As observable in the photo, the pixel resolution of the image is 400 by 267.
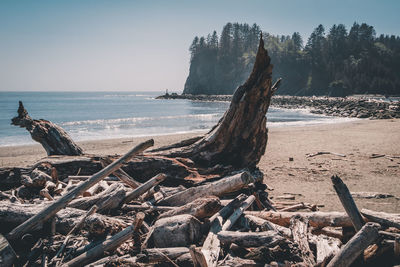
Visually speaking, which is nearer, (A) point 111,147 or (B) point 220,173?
(B) point 220,173

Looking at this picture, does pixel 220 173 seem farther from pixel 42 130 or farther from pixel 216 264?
pixel 42 130

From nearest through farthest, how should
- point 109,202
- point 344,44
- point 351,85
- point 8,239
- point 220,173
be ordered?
point 8,239
point 109,202
point 220,173
point 351,85
point 344,44

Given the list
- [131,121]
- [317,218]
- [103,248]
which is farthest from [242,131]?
[131,121]

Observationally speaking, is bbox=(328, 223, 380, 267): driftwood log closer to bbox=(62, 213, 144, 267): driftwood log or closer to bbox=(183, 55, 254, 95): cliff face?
bbox=(62, 213, 144, 267): driftwood log

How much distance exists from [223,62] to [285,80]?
28.0m

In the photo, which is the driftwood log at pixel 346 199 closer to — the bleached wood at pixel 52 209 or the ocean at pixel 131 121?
the bleached wood at pixel 52 209

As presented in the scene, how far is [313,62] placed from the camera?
10406 cm

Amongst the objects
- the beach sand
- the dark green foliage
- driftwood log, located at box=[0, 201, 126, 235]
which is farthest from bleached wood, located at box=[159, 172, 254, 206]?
the dark green foliage

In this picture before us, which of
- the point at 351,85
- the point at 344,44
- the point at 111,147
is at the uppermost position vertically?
the point at 344,44

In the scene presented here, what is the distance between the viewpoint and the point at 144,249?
3266 millimetres

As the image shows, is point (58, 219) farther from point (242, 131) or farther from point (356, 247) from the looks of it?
point (242, 131)

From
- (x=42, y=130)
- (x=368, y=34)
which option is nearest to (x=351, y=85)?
(x=368, y=34)

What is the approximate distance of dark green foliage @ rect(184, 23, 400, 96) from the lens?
91.0 meters

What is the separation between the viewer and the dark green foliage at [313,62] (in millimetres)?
91000
